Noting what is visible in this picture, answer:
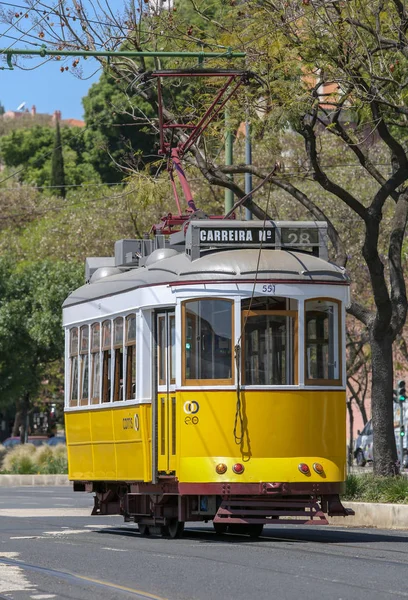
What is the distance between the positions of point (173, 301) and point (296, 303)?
1444 millimetres

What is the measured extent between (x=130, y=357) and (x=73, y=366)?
103 inches

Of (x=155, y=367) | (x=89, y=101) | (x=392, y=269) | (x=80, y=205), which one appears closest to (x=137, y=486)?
(x=155, y=367)

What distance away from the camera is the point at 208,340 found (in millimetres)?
15430

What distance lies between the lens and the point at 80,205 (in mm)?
58812

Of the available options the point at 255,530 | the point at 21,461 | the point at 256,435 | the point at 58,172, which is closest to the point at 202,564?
the point at 256,435

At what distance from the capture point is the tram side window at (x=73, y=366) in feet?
61.7

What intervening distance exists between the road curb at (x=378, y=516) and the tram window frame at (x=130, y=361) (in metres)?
4.34

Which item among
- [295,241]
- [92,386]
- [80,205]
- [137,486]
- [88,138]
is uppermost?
[88,138]

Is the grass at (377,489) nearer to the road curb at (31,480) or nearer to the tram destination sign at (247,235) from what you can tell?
the tram destination sign at (247,235)

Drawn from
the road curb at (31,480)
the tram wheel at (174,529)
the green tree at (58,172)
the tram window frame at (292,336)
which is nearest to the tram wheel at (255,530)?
the tram wheel at (174,529)

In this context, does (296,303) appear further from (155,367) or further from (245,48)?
(245,48)

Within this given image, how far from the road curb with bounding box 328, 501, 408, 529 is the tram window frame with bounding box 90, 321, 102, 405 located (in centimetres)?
421

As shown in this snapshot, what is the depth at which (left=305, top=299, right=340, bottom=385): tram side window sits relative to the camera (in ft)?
50.9

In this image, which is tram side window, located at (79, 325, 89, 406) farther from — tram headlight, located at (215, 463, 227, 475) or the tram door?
tram headlight, located at (215, 463, 227, 475)
